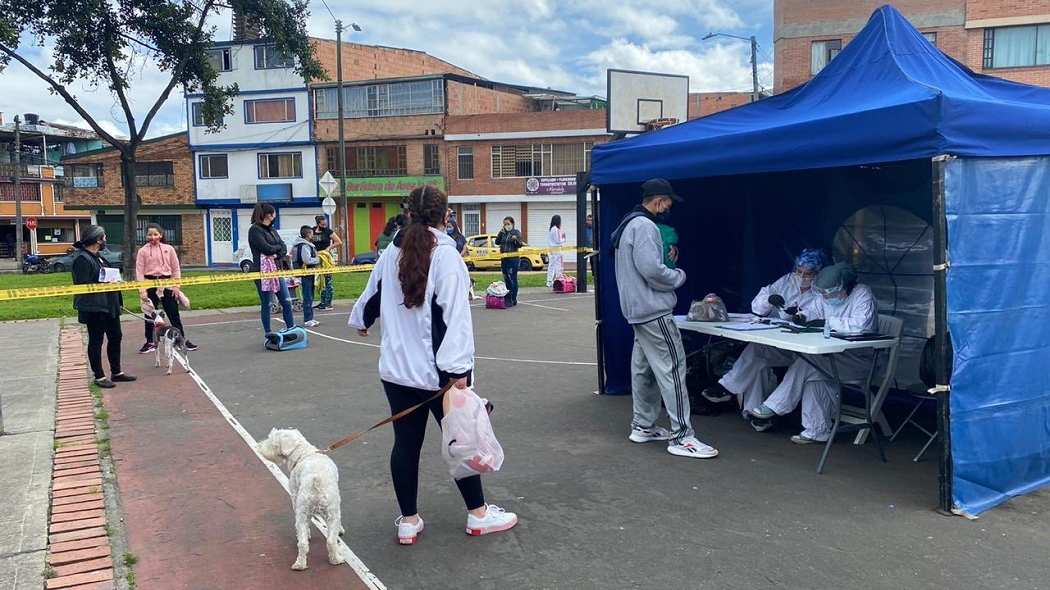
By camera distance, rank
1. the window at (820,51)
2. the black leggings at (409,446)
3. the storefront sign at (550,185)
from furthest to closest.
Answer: the storefront sign at (550,185), the window at (820,51), the black leggings at (409,446)

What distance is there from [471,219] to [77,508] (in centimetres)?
3597

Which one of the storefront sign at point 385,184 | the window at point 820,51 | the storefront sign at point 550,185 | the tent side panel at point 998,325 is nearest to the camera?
the tent side panel at point 998,325

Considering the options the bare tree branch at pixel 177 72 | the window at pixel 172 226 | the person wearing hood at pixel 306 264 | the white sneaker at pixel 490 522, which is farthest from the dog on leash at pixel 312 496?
the window at pixel 172 226

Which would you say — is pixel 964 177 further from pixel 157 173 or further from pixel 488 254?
pixel 157 173

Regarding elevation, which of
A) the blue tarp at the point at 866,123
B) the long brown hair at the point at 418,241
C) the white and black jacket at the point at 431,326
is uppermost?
the blue tarp at the point at 866,123

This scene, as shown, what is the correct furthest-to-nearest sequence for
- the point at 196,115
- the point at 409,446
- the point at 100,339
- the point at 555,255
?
1. the point at 196,115
2. the point at 555,255
3. the point at 100,339
4. the point at 409,446

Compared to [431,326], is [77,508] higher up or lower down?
lower down

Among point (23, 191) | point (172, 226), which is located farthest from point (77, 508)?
point (23, 191)

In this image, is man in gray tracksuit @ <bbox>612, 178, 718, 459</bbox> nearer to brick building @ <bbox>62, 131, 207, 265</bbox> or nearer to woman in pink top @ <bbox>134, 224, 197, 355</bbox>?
woman in pink top @ <bbox>134, 224, 197, 355</bbox>

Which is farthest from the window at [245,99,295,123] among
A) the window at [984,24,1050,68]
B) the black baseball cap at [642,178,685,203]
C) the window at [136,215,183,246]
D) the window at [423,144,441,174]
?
the black baseball cap at [642,178,685,203]

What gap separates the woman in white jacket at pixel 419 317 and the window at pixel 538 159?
111 feet

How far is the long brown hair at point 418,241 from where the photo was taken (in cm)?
393

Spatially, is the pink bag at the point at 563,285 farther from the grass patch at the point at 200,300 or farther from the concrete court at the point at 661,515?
the concrete court at the point at 661,515

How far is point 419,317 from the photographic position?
13.1 ft
